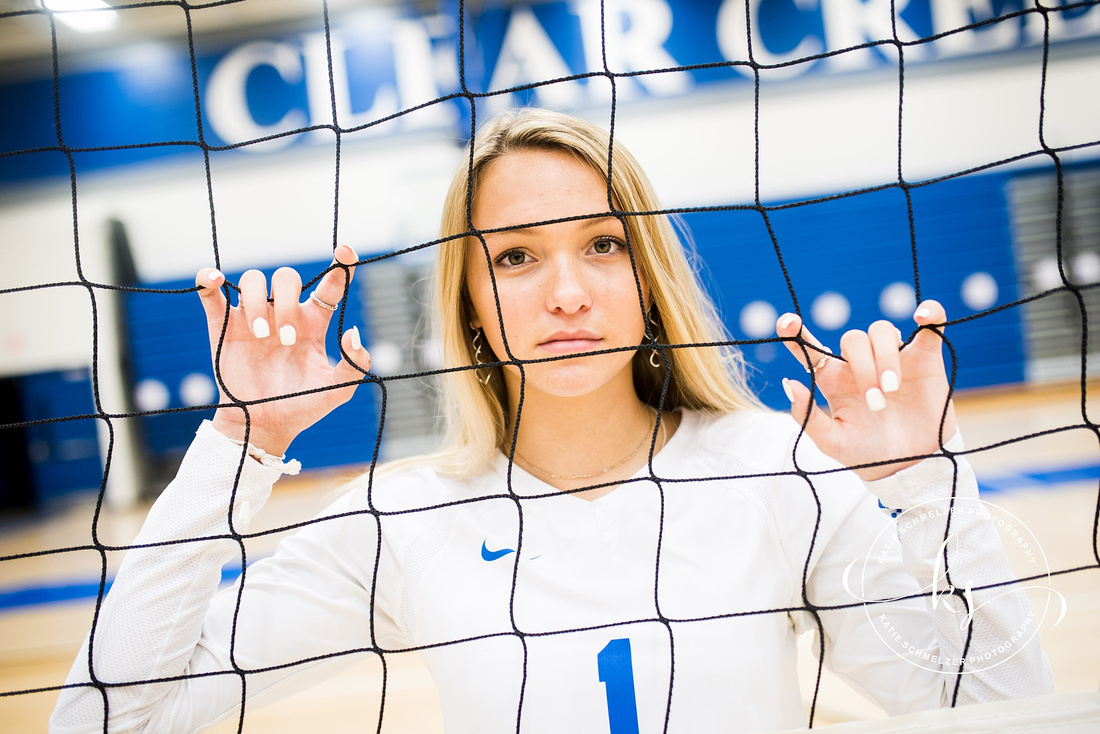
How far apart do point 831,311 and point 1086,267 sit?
1.45m

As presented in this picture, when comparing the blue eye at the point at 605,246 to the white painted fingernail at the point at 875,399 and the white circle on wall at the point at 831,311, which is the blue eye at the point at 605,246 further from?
the white circle on wall at the point at 831,311

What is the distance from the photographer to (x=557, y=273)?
811 mm

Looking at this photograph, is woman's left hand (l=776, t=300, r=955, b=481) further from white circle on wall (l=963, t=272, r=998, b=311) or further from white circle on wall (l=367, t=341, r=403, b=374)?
white circle on wall (l=963, t=272, r=998, b=311)

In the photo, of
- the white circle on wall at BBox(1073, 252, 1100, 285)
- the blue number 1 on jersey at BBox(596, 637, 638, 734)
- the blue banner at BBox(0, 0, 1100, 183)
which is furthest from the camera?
the white circle on wall at BBox(1073, 252, 1100, 285)

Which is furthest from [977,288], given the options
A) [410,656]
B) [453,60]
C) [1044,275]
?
[410,656]

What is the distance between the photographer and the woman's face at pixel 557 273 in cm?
80

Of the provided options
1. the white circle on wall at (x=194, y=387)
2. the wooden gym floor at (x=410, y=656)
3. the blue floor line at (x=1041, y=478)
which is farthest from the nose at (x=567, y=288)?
the white circle on wall at (x=194, y=387)

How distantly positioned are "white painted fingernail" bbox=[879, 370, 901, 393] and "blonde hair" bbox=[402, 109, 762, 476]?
276 mm

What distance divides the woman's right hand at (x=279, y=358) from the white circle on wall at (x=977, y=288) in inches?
175

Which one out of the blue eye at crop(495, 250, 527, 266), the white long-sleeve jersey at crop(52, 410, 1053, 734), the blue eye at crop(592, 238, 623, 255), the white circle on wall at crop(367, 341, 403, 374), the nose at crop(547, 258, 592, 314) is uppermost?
the blue eye at crop(592, 238, 623, 255)

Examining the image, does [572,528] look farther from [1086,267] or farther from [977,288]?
[1086,267]

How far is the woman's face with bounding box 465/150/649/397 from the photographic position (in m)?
0.80

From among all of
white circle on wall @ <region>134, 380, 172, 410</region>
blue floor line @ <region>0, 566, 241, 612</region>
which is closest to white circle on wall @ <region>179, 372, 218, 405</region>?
white circle on wall @ <region>134, 380, 172, 410</region>

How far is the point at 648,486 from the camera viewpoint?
34.6 inches
